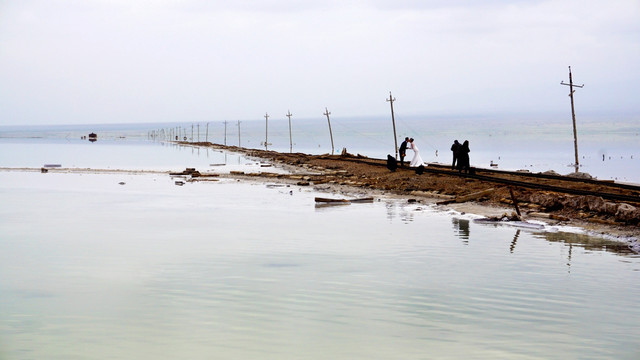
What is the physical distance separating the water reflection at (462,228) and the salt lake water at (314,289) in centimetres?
7

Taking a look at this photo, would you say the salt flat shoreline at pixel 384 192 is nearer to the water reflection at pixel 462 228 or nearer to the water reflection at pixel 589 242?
the water reflection at pixel 589 242

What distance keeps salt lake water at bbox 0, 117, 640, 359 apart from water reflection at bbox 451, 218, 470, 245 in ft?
0.22

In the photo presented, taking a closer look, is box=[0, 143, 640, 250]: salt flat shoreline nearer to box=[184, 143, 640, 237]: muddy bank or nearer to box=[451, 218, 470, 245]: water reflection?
box=[184, 143, 640, 237]: muddy bank

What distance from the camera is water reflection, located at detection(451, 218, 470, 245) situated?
19.3 metres

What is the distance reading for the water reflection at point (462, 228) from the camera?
19.3m

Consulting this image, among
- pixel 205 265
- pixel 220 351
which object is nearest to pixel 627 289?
pixel 220 351

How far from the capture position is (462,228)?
69.1ft

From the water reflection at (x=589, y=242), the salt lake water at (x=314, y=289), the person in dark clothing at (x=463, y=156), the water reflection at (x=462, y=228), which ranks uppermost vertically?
the person in dark clothing at (x=463, y=156)

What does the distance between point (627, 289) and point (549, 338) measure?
3.91m

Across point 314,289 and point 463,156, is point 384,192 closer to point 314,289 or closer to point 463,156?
point 463,156

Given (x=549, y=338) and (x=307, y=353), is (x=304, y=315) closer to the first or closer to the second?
(x=307, y=353)

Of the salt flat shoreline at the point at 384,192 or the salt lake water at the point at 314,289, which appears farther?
the salt flat shoreline at the point at 384,192

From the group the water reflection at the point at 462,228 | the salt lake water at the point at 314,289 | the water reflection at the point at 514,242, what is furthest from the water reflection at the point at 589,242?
the water reflection at the point at 462,228

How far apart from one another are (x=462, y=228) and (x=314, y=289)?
9.11 m
